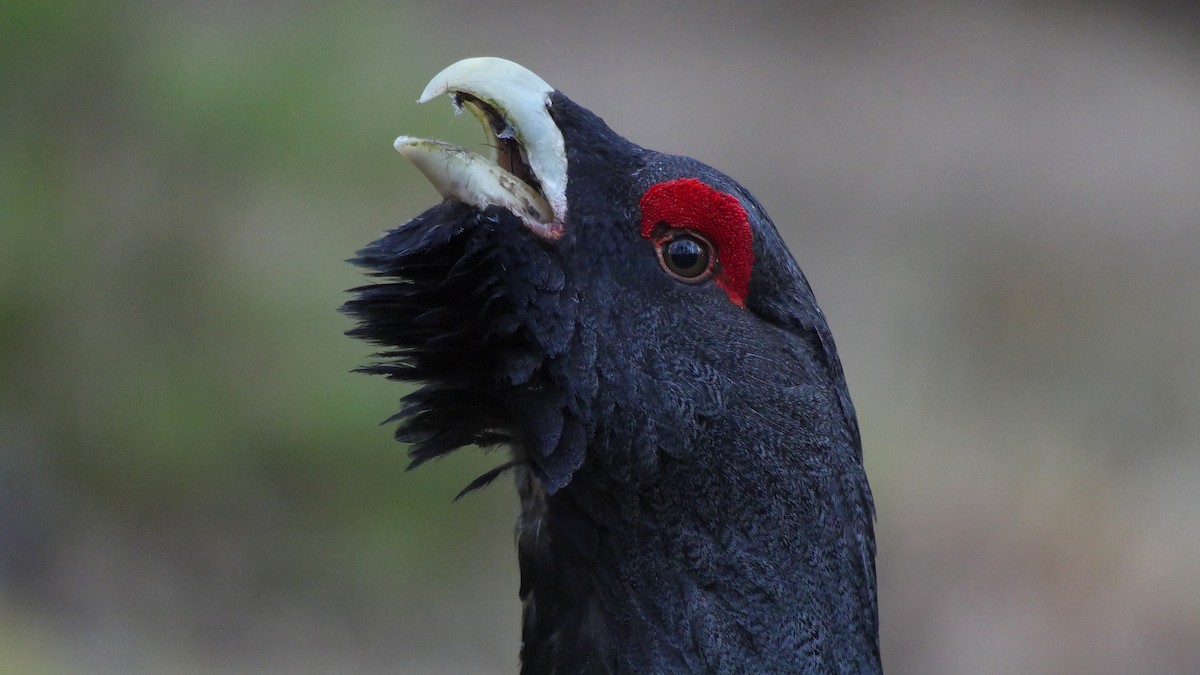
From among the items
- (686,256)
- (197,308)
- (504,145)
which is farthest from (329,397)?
(686,256)

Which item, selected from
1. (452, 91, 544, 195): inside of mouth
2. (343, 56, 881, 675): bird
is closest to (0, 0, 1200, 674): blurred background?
(343, 56, 881, 675): bird

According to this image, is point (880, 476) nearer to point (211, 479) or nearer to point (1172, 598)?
point (1172, 598)

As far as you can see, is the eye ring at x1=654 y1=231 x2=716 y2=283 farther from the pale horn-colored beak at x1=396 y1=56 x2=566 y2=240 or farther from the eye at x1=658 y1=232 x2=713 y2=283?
the pale horn-colored beak at x1=396 y1=56 x2=566 y2=240

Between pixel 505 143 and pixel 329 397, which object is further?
pixel 329 397

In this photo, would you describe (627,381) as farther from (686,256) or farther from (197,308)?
(197,308)

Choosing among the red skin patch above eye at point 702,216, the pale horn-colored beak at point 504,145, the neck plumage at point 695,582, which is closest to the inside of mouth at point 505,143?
the pale horn-colored beak at point 504,145

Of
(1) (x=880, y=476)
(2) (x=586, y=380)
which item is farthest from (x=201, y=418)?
(2) (x=586, y=380)
